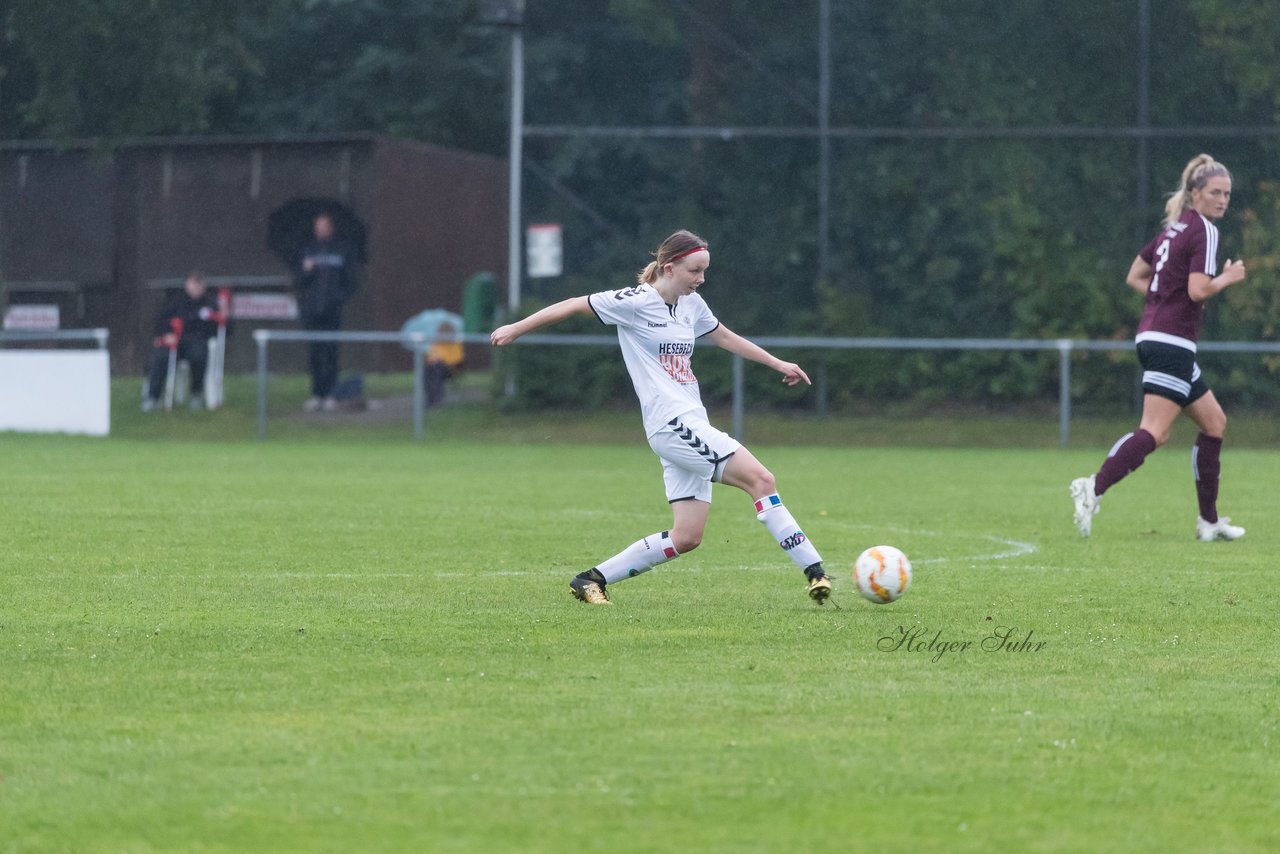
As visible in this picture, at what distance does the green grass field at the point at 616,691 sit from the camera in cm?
475

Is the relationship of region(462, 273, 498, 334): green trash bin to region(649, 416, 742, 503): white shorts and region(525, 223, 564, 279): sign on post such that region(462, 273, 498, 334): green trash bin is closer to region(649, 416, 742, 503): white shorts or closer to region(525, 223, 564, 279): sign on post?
region(525, 223, 564, 279): sign on post

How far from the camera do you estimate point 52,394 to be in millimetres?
25000

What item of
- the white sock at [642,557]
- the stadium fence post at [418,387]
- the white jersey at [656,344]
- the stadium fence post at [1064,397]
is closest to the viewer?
the white jersey at [656,344]

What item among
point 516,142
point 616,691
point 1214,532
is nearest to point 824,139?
point 516,142

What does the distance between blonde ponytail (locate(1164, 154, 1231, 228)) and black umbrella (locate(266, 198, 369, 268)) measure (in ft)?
71.5

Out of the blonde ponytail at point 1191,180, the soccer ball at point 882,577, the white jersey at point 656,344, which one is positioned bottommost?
the soccer ball at point 882,577

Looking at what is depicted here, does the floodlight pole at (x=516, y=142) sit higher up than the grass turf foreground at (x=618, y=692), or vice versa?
the floodlight pole at (x=516, y=142)

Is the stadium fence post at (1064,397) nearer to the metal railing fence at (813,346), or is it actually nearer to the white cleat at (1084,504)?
the metal railing fence at (813,346)

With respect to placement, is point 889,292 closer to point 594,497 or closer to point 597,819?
point 594,497

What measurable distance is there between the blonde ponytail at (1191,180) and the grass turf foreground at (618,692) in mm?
1973

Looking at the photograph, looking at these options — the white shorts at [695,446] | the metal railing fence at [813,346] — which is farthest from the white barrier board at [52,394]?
the white shorts at [695,446]

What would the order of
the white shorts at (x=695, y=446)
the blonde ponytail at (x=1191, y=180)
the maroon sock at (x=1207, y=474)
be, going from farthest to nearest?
1. the maroon sock at (x=1207, y=474)
2. the blonde ponytail at (x=1191, y=180)
3. the white shorts at (x=695, y=446)

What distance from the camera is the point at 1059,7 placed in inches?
993

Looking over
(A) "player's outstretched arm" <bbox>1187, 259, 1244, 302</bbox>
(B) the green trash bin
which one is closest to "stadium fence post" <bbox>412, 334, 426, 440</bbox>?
(B) the green trash bin
